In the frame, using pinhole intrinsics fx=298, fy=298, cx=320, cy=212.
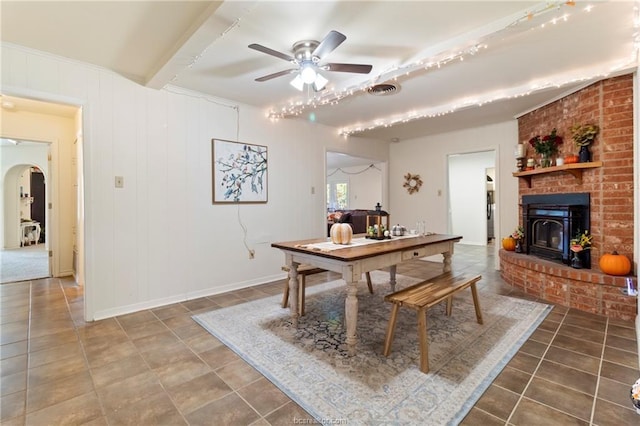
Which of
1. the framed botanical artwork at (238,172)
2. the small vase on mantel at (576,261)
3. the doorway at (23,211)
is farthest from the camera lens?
the doorway at (23,211)

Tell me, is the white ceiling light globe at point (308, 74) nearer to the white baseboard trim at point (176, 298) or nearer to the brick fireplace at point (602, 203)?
the white baseboard trim at point (176, 298)

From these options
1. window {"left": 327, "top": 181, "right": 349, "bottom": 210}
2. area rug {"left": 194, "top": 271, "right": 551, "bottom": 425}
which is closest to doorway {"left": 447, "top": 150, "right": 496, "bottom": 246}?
window {"left": 327, "top": 181, "right": 349, "bottom": 210}

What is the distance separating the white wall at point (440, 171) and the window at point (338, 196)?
16.0 ft

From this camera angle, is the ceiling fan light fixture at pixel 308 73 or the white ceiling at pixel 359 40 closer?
the white ceiling at pixel 359 40

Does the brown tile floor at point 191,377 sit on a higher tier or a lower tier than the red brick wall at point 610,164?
lower

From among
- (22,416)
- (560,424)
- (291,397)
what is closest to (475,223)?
(560,424)

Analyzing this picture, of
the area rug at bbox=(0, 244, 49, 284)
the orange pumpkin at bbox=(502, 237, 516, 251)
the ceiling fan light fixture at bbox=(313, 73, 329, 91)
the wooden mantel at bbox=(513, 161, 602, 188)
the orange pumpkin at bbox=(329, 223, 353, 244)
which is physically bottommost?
the area rug at bbox=(0, 244, 49, 284)

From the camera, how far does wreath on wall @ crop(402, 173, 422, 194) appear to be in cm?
600

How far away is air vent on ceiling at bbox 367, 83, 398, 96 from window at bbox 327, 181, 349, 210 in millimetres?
7817

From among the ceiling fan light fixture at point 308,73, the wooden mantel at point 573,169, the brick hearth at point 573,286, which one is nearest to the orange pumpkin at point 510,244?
the brick hearth at point 573,286

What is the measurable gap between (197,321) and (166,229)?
1129 mm

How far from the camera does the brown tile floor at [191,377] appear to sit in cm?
156

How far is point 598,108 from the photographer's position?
3168 mm

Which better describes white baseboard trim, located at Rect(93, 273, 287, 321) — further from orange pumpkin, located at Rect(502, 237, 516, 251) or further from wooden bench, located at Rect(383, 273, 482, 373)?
orange pumpkin, located at Rect(502, 237, 516, 251)
